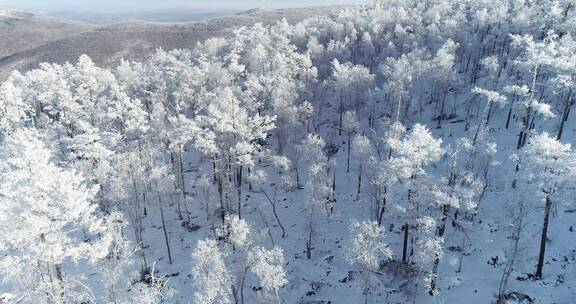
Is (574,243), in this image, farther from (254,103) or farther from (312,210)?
(254,103)

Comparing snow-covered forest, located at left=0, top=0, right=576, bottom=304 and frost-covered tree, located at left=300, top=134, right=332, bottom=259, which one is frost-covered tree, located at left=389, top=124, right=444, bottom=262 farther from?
frost-covered tree, located at left=300, top=134, right=332, bottom=259

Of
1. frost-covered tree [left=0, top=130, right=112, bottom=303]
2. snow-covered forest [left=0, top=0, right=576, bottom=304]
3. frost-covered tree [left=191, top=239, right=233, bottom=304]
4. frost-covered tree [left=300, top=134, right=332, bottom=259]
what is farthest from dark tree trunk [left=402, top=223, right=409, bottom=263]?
frost-covered tree [left=0, top=130, right=112, bottom=303]

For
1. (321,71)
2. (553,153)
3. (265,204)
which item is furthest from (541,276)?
(321,71)

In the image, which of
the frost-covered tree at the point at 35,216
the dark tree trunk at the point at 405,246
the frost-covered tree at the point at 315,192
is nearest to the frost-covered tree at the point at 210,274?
the frost-covered tree at the point at 35,216

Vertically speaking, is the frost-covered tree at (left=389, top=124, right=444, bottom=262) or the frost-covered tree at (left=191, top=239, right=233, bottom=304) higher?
the frost-covered tree at (left=389, top=124, right=444, bottom=262)

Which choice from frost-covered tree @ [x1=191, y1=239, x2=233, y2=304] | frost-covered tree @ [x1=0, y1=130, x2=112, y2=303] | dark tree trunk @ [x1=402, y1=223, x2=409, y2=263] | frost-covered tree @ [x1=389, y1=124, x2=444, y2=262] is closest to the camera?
frost-covered tree @ [x1=0, y1=130, x2=112, y2=303]

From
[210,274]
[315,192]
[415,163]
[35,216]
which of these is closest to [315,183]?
[315,192]

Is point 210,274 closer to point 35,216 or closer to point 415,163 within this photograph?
point 35,216

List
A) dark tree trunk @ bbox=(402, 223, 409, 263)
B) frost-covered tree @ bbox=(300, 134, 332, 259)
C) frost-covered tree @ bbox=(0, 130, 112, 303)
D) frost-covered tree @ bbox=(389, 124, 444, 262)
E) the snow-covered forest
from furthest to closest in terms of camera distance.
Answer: frost-covered tree @ bbox=(300, 134, 332, 259)
dark tree trunk @ bbox=(402, 223, 409, 263)
frost-covered tree @ bbox=(389, 124, 444, 262)
the snow-covered forest
frost-covered tree @ bbox=(0, 130, 112, 303)

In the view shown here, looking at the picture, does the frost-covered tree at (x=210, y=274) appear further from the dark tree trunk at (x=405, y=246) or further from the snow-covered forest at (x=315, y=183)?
the dark tree trunk at (x=405, y=246)
